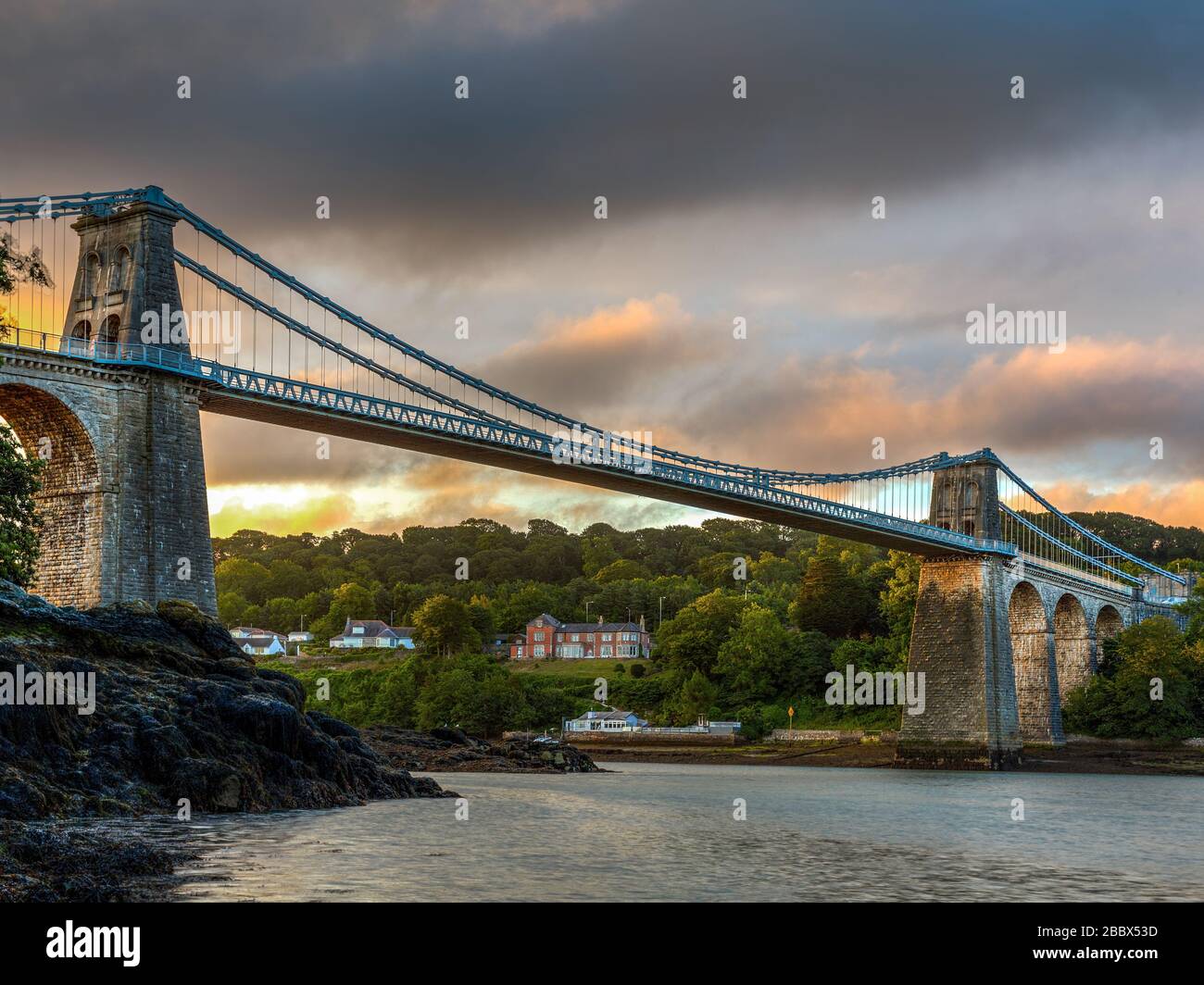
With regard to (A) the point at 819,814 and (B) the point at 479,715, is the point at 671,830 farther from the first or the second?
(B) the point at 479,715

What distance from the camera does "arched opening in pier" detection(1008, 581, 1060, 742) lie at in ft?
237

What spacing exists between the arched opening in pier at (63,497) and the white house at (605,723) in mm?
54467

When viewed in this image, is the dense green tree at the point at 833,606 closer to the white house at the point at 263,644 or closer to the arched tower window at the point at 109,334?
the white house at the point at 263,644

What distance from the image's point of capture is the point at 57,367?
109 ft

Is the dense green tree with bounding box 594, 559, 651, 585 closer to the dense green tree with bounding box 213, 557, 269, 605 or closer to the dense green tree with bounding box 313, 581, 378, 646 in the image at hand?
the dense green tree with bounding box 313, 581, 378, 646

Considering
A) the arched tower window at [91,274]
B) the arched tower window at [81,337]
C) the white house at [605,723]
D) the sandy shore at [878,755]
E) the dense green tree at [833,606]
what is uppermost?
the arched tower window at [91,274]

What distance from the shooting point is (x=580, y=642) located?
367 feet

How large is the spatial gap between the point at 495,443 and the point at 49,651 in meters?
22.3

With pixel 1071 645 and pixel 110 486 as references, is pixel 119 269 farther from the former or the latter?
pixel 1071 645

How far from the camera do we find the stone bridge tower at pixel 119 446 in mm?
33688

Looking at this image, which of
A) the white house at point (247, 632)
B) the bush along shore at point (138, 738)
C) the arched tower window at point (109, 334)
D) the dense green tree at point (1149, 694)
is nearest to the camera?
the bush along shore at point (138, 738)

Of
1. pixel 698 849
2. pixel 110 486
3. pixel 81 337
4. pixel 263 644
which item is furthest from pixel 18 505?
pixel 263 644

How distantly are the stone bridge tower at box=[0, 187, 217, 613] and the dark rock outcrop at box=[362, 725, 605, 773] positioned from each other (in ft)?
51.7

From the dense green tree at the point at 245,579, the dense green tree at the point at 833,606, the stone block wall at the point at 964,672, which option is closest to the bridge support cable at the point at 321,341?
the stone block wall at the point at 964,672
